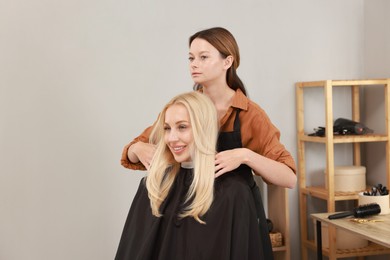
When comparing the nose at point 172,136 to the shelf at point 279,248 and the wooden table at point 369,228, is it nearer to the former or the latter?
the wooden table at point 369,228

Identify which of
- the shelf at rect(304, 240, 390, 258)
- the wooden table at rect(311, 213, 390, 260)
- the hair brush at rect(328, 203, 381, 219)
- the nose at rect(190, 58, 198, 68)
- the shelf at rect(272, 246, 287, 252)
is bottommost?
the shelf at rect(304, 240, 390, 258)

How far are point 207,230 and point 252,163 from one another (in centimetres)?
26

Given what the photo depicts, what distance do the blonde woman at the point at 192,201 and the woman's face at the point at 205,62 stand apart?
0.08 meters

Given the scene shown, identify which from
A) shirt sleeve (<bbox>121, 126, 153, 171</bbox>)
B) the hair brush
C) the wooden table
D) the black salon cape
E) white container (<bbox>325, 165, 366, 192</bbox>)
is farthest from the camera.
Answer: white container (<bbox>325, 165, 366, 192</bbox>)

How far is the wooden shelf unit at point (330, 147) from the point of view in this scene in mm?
3510

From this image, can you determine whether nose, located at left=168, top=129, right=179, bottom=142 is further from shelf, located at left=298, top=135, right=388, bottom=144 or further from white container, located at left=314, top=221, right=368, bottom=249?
white container, located at left=314, top=221, right=368, bottom=249

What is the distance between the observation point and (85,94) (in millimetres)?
3482

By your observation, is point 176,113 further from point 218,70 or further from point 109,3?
point 109,3

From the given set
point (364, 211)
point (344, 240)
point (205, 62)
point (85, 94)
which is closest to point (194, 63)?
point (205, 62)

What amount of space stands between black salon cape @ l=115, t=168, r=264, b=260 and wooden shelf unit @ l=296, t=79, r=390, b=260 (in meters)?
1.57

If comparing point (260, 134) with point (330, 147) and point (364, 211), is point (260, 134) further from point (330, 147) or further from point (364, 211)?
point (330, 147)

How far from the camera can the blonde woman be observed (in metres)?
1.98

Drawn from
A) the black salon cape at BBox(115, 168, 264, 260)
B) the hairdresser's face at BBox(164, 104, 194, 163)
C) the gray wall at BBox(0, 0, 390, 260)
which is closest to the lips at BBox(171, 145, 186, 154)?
the hairdresser's face at BBox(164, 104, 194, 163)

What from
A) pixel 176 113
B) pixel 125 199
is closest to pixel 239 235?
pixel 176 113
